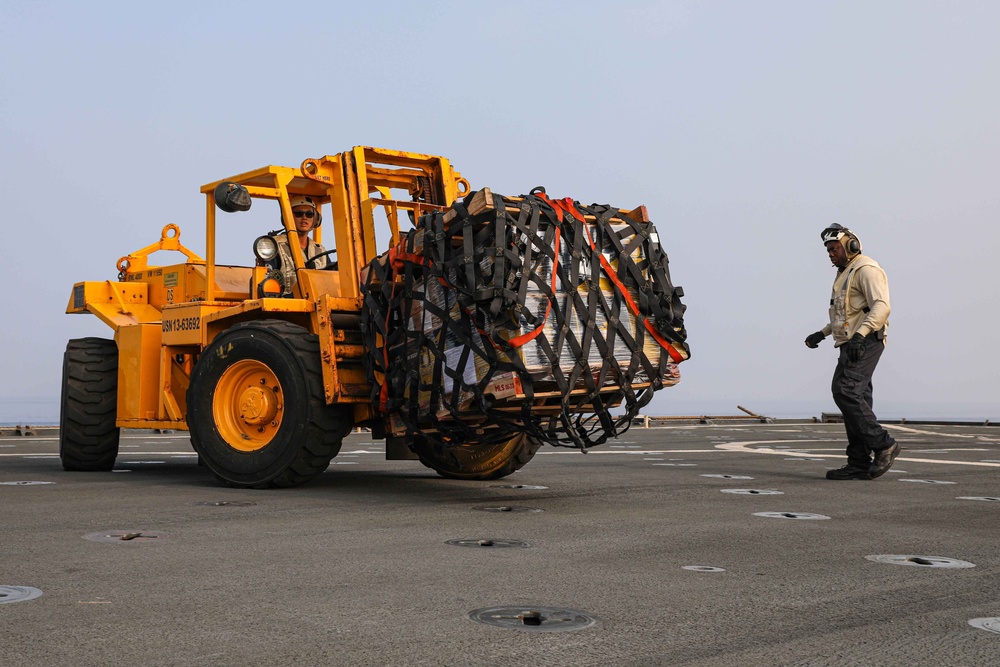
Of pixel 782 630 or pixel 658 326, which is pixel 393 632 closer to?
pixel 782 630

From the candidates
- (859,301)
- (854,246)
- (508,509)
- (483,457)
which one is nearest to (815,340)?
(859,301)

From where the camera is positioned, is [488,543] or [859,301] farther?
[859,301]

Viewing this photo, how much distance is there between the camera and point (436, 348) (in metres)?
7.29

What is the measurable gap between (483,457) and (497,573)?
5112 mm

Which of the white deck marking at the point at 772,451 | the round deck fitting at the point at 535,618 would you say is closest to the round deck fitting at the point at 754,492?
the white deck marking at the point at 772,451

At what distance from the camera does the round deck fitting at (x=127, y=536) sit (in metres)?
5.53

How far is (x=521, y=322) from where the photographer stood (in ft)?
22.2

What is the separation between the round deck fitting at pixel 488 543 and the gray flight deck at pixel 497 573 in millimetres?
97

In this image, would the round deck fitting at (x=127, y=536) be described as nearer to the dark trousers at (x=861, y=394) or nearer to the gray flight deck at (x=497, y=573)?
the gray flight deck at (x=497, y=573)

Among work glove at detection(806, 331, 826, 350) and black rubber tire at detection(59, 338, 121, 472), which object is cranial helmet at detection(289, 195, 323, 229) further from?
work glove at detection(806, 331, 826, 350)

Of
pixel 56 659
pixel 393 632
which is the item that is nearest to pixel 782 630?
pixel 393 632

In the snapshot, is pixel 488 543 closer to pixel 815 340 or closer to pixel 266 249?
pixel 266 249

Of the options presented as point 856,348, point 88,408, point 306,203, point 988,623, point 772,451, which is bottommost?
point 988,623

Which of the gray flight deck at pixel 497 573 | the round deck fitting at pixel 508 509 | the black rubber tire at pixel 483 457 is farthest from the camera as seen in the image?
the black rubber tire at pixel 483 457
